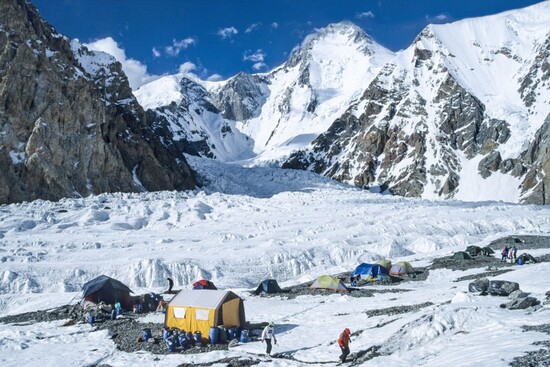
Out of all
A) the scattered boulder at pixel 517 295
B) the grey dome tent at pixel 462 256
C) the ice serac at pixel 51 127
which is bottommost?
the scattered boulder at pixel 517 295

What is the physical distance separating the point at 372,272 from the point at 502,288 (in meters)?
16.0

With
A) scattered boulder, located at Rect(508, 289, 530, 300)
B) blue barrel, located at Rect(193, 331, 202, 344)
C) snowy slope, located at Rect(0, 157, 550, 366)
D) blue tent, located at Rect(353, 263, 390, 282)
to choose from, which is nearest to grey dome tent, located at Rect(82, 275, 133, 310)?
snowy slope, located at Rect(0, 157, 550, 366)

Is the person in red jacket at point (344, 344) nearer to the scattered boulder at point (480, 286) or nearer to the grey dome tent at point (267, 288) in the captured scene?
the scattered boulder at point (480, 286)

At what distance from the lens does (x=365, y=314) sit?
83.6ft

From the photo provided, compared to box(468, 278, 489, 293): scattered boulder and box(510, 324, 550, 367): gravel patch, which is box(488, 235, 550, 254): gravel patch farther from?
box(510, 324, 550, 367): gravel patch

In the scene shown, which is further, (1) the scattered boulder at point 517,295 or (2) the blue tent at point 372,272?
(2) the blue tent at point 372,272

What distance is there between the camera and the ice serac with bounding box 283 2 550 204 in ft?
447

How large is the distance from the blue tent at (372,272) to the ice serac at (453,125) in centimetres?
9632

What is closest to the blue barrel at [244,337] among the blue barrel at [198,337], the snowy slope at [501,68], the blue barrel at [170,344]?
the blue barrel at [198,337]

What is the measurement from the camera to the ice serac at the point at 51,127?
76125 millimetres

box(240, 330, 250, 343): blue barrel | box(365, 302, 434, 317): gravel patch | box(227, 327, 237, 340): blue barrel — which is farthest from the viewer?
box(365, 302, 434, 317): gravel patch

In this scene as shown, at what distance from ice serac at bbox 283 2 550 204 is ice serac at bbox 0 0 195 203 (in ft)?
273

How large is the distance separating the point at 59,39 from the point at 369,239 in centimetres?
7640

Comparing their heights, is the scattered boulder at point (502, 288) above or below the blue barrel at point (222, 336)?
above
